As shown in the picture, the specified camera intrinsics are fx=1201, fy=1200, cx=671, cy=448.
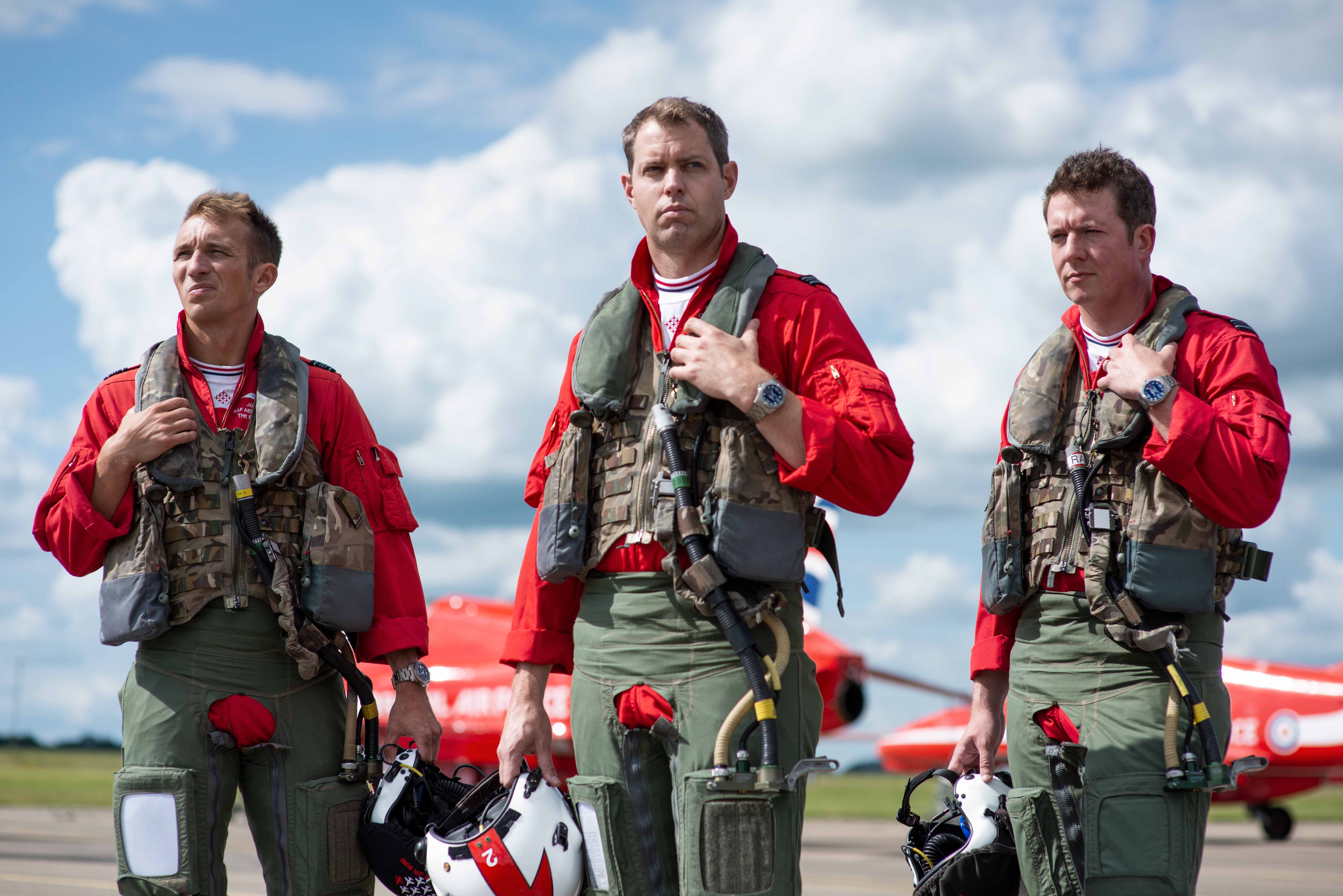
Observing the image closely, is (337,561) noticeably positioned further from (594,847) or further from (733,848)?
(733,848)

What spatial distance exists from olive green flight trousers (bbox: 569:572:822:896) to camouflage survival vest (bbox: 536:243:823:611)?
0.13m

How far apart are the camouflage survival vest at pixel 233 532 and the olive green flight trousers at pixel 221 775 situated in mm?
107

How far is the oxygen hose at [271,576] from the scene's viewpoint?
395 centimetres

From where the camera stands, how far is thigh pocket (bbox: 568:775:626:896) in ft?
10.7

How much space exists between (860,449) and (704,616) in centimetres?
61

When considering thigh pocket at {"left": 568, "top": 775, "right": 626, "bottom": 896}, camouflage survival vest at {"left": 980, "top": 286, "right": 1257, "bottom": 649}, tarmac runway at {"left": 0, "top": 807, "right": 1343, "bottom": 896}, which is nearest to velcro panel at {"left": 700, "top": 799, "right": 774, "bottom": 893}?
thigh pocket at {"left": 568, "top": 775, "right": 626, "bottom": 896}

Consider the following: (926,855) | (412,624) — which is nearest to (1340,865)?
(926,855)

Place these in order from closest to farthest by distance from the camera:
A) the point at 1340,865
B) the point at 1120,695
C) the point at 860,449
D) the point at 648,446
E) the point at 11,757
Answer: the point at 860,449, the point at 648,446, the point at 1120,695, the point at 1340,865, the point at 11,757

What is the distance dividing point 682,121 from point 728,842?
200 centimetres

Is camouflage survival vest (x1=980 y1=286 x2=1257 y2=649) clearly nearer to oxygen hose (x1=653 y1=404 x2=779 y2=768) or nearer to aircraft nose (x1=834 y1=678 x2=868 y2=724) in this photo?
oxygen hose (x1=653 y1=404 x2=779 y2=768)

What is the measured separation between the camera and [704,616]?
3.23 m

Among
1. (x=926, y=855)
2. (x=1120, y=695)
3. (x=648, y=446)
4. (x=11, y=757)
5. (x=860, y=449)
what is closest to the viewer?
(x=860, y=449)

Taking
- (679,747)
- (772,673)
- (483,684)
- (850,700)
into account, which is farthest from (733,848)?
(483,684)

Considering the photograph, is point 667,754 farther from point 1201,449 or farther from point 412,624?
point 1201,449
